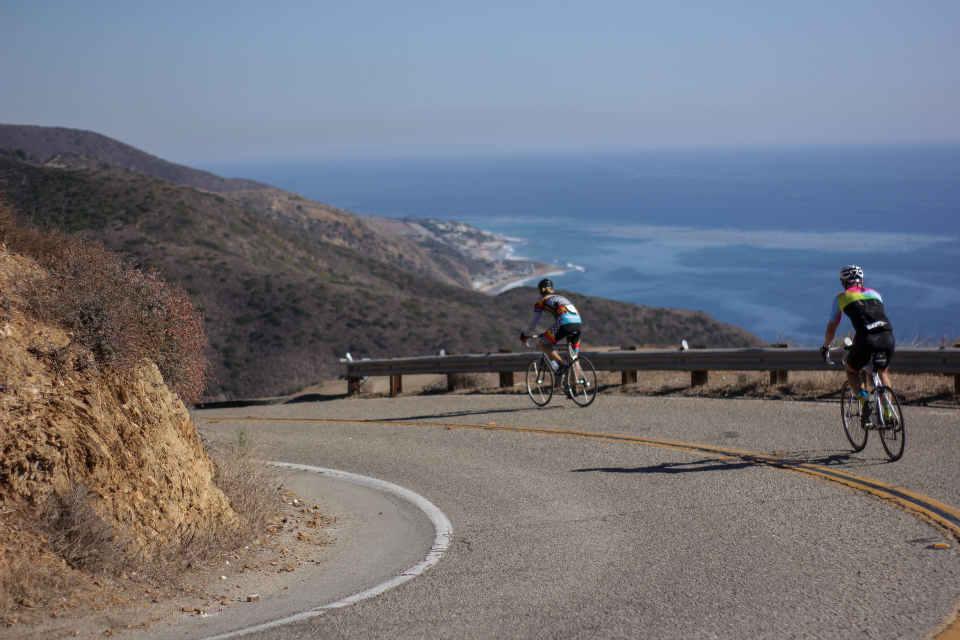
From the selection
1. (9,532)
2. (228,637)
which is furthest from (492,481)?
(9,532)

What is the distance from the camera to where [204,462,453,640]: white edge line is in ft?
16.2

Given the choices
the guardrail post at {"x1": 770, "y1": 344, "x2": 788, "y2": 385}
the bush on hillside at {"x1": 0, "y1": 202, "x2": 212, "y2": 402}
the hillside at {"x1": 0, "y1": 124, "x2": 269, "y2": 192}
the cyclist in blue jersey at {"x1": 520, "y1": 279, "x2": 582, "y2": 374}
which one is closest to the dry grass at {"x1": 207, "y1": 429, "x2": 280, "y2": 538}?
the bush on hillside at {"x1": 0, "y1": 202, "x2": 212, "y2": 402}

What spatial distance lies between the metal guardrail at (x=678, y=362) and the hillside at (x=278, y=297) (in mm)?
22154

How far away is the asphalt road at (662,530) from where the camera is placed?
468 cm

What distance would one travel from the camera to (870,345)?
815cm

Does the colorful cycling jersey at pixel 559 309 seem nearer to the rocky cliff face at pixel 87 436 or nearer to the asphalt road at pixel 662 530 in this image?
the asphalt road at pixel 662 530

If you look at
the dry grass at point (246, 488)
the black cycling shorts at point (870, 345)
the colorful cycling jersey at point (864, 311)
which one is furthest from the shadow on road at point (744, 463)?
the dry grass at point (246, 488)

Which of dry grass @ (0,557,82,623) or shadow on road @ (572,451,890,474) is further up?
shadow on road @ (572,451,890,474)

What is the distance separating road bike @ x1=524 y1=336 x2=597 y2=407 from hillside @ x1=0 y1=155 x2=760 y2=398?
84.9 feet

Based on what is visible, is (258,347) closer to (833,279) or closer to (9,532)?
(9,532)

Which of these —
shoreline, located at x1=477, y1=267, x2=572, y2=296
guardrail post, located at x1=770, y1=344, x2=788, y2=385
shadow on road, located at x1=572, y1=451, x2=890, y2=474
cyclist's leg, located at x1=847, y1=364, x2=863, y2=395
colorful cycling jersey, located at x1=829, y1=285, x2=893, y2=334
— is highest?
shoreline, located at x1=477, y1=267, x2=572, y2=296

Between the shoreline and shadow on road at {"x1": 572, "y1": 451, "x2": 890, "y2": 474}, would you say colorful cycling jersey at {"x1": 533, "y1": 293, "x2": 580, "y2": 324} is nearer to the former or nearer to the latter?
shadow on road at {"x1": 572, "y1": 451, "x2": 890, "y2": 474}

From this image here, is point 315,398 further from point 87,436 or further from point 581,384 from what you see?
point 87,436

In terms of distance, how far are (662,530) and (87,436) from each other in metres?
4.45
